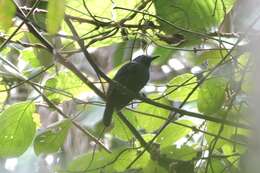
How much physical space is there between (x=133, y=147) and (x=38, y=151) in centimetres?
26

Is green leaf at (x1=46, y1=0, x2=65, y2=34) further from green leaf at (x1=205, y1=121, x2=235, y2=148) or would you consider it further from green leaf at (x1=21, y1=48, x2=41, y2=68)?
green leaf at (x1=21, y1=48, x2=41, y2=68)

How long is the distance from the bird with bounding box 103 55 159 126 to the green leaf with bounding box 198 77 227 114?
169 millimetres

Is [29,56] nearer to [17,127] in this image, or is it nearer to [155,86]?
[17,127]

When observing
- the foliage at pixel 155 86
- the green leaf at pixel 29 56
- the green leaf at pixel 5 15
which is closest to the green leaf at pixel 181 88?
the foliage at pixel 155 86

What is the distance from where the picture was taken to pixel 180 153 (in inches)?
48.2

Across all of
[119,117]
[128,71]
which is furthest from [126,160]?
[128,71]

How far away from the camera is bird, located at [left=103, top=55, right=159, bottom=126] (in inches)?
51.4

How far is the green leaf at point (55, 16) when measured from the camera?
541mm

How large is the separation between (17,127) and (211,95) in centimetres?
48

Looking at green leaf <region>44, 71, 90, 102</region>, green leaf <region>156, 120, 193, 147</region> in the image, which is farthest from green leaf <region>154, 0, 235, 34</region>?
green leaf <region>44, 71, 90, 102</region>

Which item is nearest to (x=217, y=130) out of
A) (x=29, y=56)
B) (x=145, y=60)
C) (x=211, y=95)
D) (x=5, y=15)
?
A: (x=211, y=95)

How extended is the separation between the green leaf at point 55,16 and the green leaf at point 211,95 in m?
0.72

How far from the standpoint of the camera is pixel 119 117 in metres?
1.39

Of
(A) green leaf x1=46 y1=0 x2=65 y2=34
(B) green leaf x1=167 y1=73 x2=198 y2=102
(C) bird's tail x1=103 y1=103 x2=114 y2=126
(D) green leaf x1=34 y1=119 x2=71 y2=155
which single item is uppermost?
(B) green leaf x1=167 y1=73 x2=198 y2=102
